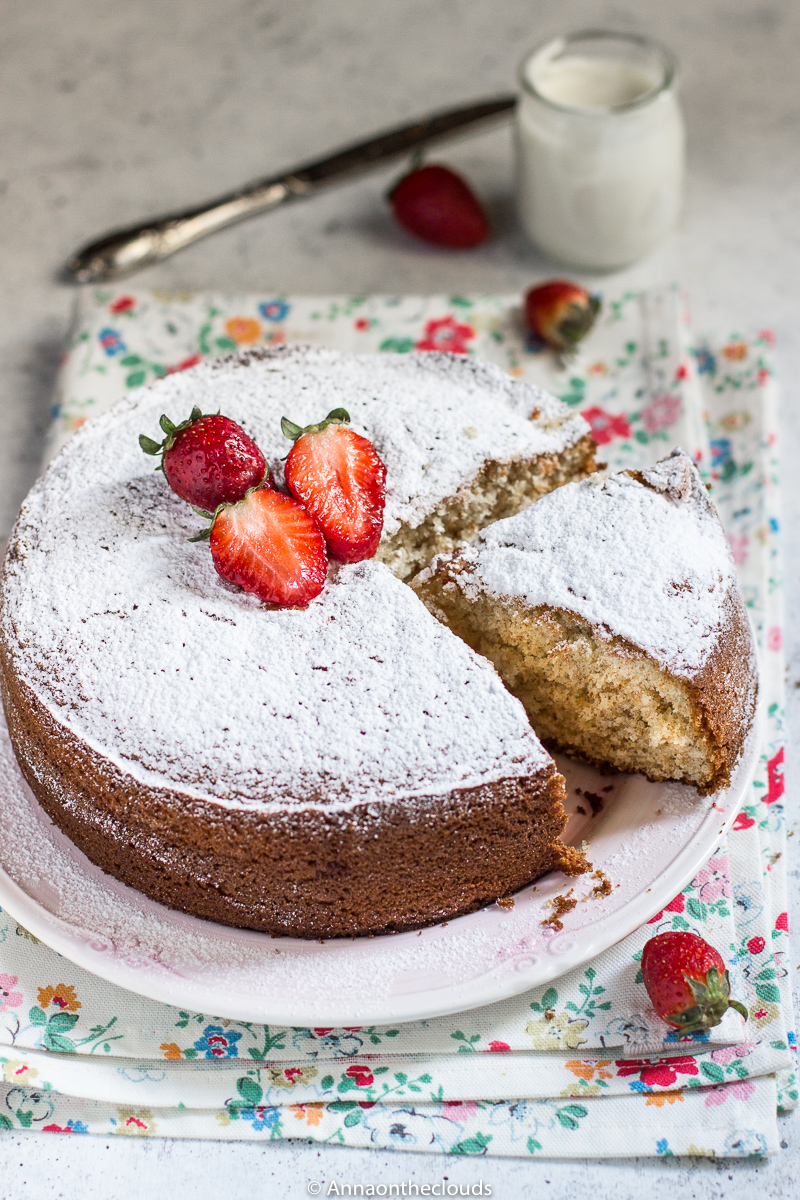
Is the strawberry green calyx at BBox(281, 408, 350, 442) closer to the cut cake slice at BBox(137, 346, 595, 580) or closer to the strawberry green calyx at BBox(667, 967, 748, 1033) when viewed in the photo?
the cut cake slice at BBox(137, 346, 595, 580)

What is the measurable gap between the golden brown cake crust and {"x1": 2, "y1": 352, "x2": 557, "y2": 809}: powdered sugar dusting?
0.04 m

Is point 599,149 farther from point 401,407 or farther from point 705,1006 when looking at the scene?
point 705,1006

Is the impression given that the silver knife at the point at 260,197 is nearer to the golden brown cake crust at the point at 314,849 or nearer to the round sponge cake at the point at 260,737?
the round sponge cake at the point at 260,737

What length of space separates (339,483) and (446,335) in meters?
1.37

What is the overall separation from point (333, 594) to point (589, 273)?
2.03 m

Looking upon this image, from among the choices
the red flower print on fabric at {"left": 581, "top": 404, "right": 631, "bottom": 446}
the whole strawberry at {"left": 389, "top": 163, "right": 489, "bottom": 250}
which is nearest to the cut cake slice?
the red flower print on fabric at {"left": 581, "top": 404, "right": 631, "bottom": 446}

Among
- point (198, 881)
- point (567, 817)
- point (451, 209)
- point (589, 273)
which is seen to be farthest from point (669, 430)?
point (198, 881)

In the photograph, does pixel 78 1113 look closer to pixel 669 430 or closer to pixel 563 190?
pixel 669 430

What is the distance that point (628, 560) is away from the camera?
232cm

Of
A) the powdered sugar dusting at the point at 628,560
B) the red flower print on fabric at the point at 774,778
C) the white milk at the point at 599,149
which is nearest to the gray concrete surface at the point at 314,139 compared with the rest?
the white milk at the point at 599,149

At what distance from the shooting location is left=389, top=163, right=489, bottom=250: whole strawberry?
3834 millimetres

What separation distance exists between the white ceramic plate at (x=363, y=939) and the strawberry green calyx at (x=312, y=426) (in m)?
0.93

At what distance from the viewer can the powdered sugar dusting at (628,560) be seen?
2.26 m

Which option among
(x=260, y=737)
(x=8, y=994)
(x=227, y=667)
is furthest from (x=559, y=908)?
(x=8, y=994)
